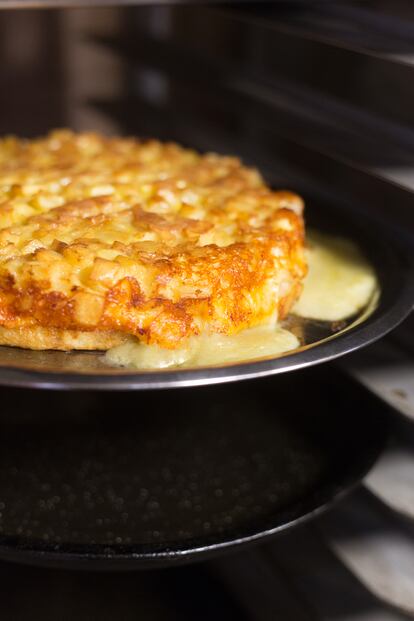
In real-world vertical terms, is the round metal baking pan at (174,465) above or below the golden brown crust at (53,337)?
Result: below

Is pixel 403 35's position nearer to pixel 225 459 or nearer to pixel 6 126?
pixel 225 459

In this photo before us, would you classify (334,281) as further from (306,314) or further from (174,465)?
(174,465)

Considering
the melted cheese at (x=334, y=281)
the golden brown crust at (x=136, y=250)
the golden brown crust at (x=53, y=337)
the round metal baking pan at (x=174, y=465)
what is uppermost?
the golden brown crust at (x=136, y=250)

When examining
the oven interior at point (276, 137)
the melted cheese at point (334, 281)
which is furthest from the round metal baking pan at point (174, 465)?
the melted cheese at point (334, 281)

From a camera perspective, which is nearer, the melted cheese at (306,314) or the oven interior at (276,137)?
the melted cheese at (306,314)

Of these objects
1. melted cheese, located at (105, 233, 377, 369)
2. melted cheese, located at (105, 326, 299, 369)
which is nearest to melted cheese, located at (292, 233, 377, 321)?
melted cheese, located at (105, 233, 377, 369)

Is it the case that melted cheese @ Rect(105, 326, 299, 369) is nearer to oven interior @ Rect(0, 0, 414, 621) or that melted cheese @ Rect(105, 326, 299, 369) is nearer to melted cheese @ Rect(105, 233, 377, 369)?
melted cheese @ Rect(105, 233, 377, 369)

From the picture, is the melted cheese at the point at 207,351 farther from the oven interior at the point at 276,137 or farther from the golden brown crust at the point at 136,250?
the oven interior at the point at 276,137
